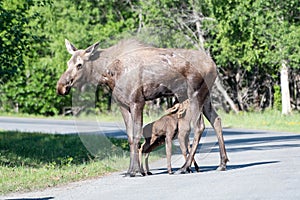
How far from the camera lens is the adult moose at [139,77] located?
1351 cm

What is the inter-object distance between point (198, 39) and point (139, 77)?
990 inches

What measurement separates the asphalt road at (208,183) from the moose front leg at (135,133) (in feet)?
0.94

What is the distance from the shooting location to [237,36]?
35.6 metres

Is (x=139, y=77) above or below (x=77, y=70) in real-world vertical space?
below

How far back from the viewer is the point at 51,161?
17.4 meters

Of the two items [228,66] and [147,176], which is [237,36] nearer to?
[228,66]

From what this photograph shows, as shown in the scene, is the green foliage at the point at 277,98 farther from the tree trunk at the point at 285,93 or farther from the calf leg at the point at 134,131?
the calf leg at the point at 134,131

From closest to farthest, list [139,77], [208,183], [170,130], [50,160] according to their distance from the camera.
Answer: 1. [208,183]
2. [139,77]
3. [170,130]
4. [50,160]

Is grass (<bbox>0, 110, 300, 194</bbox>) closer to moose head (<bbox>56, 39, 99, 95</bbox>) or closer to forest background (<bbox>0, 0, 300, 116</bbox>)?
moose head (<bbox>56, 39, 99, 95</bbox>)

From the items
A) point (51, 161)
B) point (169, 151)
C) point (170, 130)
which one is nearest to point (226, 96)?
point (51, 161)

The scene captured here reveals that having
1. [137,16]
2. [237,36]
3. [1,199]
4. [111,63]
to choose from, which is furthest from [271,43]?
[1,199]

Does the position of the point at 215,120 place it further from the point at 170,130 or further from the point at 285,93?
the point at 285,93

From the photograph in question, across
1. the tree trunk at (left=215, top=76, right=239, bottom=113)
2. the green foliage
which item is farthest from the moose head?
the green foliage

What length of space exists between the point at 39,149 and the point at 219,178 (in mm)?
8529
